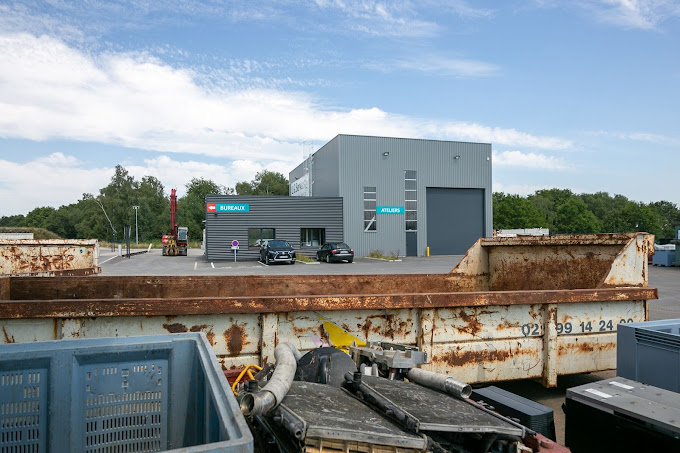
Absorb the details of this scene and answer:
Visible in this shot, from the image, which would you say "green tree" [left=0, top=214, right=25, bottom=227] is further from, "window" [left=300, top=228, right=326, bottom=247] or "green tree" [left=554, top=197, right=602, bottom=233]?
"green tree" [left=554, top=197, right=602, bottom=233]

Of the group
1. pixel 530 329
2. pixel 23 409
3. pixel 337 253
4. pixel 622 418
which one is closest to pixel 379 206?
pixel 337 253

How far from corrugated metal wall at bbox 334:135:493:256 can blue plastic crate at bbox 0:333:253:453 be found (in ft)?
105

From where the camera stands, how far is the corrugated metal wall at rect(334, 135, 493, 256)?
34656 mm

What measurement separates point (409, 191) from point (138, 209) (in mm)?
63674

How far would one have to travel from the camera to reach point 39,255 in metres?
9.43

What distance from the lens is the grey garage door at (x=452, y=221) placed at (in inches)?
1438

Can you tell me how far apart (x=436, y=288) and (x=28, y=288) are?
205 inches

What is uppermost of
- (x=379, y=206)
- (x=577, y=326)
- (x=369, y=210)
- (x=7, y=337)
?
(x=379, y=206)

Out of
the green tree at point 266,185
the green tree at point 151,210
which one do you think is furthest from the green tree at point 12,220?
the green tree at point 266,185

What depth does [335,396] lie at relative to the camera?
2.64 metres

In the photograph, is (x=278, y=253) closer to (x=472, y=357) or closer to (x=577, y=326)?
(x=577, y=326)

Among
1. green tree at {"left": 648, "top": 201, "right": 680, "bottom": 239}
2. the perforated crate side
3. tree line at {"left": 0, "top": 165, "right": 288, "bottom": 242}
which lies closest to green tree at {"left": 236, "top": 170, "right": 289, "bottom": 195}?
tree line at {"left": 0, "top": 165, "right": 288, "bottom": 242}

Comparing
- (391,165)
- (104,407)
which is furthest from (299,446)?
(391,165)

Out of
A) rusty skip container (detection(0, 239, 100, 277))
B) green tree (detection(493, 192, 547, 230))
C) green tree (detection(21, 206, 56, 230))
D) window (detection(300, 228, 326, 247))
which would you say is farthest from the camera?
green tree (detection(21, 206, 56, 230))
